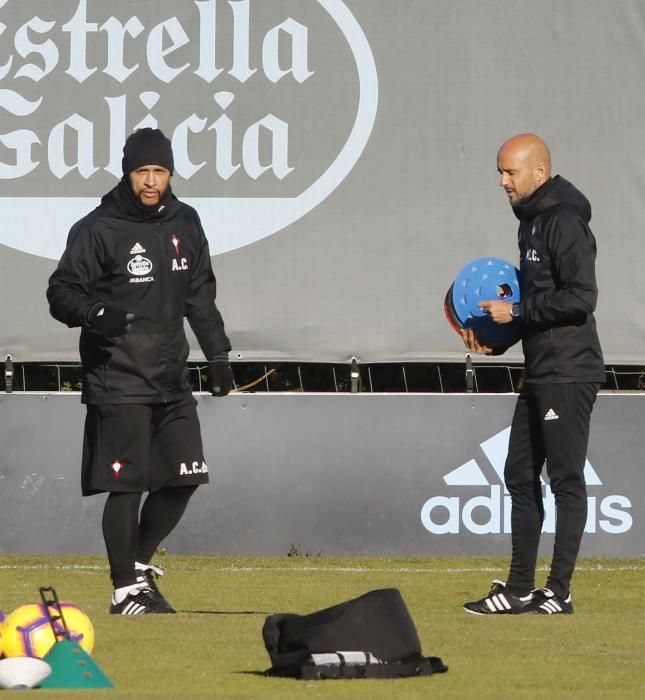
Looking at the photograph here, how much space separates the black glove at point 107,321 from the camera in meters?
6.38

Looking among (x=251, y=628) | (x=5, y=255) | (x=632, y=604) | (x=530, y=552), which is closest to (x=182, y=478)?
(x=251, y=628)

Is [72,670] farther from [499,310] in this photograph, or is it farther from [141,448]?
[499,310]

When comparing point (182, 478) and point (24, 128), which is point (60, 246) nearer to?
point (24, 128)

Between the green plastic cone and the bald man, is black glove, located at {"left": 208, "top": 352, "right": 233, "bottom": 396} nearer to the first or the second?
the bald man

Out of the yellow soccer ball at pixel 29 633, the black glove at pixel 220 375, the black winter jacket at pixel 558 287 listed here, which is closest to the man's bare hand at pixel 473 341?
the black winter jacket at pixel 558 287

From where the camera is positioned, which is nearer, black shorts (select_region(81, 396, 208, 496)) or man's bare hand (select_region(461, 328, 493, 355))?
black shorts (select_region(81, 396, 208, 496))

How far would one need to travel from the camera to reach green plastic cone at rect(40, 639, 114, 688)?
4500 millimetres

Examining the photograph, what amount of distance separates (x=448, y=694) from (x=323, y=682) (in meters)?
0.39

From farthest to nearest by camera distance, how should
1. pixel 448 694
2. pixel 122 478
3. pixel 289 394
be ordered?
1. pixel 289 394
2. pixel 122 478
3. pixel 448 694

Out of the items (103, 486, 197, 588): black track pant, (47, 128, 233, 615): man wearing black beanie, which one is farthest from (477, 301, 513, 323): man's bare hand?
(103, 486, 197, 588): black track pant

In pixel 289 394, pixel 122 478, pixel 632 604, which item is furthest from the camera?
pixel 289 394

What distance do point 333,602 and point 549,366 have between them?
4.62 ft

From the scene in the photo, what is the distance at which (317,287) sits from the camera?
10086mm

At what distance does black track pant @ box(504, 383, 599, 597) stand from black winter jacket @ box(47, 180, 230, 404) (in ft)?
4.45
